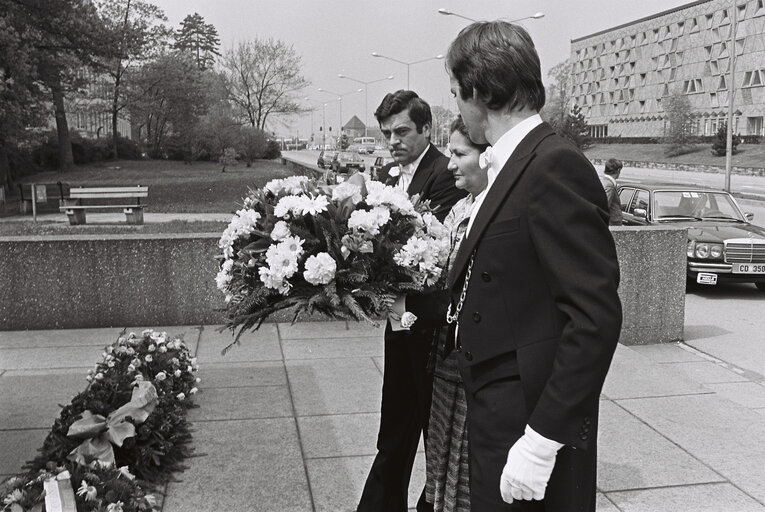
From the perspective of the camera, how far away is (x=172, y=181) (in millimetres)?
35875

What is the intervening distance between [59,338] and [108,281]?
73cm

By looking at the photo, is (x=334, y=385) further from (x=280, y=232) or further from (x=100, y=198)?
(x=100, y=198)

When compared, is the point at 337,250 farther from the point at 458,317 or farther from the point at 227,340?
the point at 227,340

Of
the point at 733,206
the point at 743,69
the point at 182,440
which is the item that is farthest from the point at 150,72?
the point at 743,69

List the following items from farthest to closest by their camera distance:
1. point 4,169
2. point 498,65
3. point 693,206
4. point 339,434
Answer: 1. point 4,169
2. point 693,206
3. point 339,434
4. point 498,65

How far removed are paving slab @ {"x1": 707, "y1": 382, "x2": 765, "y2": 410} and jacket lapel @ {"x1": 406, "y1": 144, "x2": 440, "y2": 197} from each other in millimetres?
3824

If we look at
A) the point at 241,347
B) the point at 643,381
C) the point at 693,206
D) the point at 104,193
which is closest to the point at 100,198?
the point at 104,193

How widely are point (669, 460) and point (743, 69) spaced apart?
8898cm

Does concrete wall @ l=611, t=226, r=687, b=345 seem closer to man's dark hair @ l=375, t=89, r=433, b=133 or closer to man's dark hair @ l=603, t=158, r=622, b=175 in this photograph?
man's dark hair @ l=375, t=89, r=433, b=133

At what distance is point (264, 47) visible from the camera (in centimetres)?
6112

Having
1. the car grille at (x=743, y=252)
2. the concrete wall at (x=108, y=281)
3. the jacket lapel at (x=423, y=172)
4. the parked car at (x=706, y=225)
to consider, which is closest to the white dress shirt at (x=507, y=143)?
the jacket lapel at (x=423, y=172)

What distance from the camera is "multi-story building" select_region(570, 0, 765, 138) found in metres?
82.1

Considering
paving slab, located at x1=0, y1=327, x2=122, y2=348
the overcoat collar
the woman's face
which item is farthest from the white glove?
paving slab, located at x1=0, y1=327, x2=122, y2=348

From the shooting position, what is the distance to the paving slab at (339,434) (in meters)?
4.92
